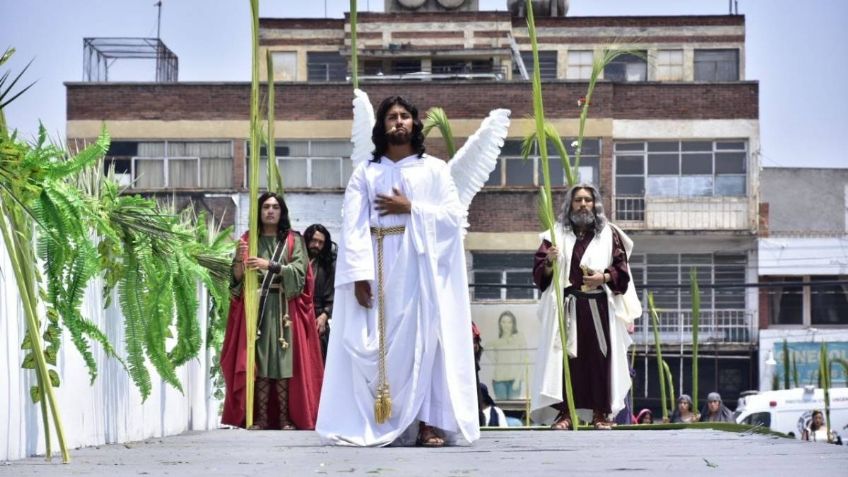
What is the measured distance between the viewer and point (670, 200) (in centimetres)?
5338

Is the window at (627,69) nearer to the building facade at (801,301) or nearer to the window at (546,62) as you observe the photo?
the window at (546,62)

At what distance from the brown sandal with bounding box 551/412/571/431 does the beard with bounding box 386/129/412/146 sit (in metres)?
3.56

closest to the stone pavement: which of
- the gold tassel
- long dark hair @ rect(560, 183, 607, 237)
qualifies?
the gold tassel

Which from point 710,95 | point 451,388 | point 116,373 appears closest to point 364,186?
point 451,388

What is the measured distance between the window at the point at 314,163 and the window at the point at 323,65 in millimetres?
12431

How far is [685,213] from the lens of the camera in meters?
53.6

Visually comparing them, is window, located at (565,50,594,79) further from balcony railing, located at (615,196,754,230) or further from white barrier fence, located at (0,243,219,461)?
white barrier fence, located at (0,243,219,461)

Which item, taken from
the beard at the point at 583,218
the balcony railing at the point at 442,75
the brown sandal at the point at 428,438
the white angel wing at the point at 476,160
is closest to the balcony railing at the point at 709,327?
the balcony railing at the point at 442,75

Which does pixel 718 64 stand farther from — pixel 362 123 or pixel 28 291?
pixel 28 291

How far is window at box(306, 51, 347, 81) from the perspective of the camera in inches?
2440

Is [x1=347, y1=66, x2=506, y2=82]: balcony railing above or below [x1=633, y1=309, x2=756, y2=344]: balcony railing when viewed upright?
above

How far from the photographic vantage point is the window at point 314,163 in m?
49.6

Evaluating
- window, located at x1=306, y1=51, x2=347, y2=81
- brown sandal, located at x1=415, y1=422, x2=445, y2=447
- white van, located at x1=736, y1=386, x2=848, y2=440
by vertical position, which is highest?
window, located at x1=306, y1=51, x2=347, y2=81

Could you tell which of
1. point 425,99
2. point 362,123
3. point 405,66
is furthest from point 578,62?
point 362,123
